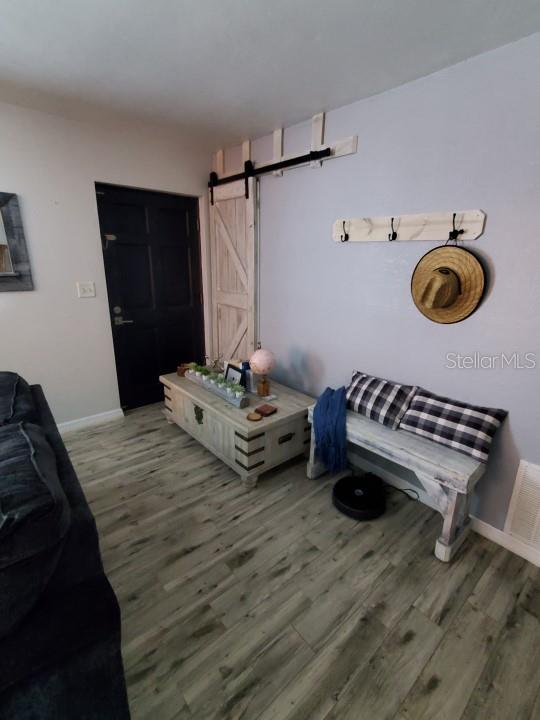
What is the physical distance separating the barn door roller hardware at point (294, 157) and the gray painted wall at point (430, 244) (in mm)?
57

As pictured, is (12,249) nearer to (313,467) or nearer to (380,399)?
(313,467)

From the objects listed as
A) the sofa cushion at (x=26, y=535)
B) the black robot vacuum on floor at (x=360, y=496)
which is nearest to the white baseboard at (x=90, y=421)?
the black robot vacuum on floor at (x=360, y=496)

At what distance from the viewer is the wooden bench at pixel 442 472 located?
1.70 meters

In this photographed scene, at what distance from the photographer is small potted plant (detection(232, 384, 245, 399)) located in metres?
2.49

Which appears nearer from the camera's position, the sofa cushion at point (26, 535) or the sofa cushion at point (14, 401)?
the sofa cushion at point (26, 535)

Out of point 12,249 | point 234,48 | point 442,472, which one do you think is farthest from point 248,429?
point 12,249

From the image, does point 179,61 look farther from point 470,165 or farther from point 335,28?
point 470,165

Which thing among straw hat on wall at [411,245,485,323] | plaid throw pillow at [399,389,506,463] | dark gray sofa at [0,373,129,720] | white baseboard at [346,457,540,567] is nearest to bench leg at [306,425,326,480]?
white baseboard at [346,457,540,567]

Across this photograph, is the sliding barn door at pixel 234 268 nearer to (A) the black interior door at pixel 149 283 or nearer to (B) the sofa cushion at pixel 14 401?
(A) the black interior door at pixel 149 283

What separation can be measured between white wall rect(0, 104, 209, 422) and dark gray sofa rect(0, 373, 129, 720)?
84.9 inches

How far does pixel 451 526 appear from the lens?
1.75m

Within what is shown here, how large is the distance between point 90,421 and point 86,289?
117cm

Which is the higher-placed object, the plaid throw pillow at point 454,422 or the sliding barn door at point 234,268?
the sliding barn door at point 234,268

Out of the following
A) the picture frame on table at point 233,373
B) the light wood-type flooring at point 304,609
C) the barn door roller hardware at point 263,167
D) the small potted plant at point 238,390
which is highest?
the barn door roller hardware at point 263,167
